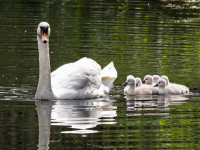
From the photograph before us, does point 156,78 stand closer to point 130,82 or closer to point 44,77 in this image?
point 130,82

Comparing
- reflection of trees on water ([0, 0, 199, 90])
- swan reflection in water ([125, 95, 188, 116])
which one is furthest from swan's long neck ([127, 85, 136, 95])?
reflection of trees on water ([0, 0, 199, 90])

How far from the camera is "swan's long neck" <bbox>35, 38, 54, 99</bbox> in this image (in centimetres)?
1239

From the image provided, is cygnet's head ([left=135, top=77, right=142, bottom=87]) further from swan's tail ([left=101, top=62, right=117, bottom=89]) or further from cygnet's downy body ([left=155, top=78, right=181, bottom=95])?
swan's tail ([left=101, top=62, right=117, bottom=89])

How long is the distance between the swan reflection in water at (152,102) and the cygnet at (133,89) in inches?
6.2

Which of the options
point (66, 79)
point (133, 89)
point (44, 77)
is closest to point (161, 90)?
point (133, 89)

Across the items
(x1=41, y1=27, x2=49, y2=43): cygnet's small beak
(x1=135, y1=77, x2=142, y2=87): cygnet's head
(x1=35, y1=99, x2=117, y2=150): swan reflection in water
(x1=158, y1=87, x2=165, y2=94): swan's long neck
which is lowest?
(x1=35, y1=99, x2=117, y2=150): swan reflection in water

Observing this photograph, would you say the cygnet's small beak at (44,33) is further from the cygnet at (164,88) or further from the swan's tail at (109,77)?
the cygnet at (164,88)

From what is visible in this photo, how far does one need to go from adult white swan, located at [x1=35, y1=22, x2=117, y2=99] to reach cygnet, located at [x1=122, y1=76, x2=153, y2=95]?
0.45 m

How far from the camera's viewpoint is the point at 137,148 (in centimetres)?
899

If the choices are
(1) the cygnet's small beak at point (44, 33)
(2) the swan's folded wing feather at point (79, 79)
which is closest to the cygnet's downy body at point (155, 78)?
(2) the swan's folded wing feather at point (79, 79)

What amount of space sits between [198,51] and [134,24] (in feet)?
23.9

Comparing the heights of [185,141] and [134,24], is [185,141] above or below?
below

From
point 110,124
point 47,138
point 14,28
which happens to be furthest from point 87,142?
point 14,28

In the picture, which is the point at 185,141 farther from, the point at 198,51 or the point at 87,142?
the point at 198,51
